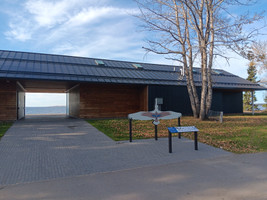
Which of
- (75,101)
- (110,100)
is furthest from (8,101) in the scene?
(110,100)

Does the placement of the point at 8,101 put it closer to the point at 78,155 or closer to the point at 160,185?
the point at 78,155

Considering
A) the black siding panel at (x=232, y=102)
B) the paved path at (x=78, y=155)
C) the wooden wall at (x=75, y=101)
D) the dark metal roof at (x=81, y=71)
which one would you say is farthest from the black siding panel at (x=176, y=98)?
the paved path at (x=78, y=155)

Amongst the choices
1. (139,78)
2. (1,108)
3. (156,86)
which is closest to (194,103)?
(156,86)

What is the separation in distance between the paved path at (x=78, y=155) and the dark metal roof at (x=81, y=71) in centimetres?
830

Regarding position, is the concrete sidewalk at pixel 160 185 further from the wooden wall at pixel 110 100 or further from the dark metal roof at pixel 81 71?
the wooden wall at pixel 110 100

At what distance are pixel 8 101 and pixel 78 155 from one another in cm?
1249

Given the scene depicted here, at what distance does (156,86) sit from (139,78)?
173cm

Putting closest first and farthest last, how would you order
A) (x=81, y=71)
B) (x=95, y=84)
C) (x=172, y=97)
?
(x=81, y=71)
(x=95, y=84)
(x=172, y=97)

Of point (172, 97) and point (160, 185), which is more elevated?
point (172, 97)

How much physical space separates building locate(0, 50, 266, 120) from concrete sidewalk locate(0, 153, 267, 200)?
493 inches

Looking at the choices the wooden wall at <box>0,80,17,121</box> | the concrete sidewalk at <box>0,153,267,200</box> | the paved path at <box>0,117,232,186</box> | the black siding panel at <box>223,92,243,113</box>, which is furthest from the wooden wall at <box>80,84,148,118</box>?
the concrete sidewalk at <box>0,153,267,200</box>

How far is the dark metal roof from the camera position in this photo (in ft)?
51.6

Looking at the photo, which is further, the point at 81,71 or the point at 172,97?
the point at 172,97

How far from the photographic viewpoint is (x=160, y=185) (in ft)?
13.0
